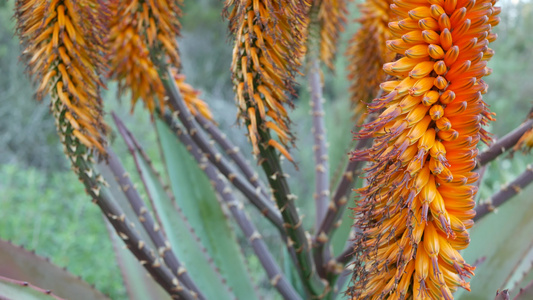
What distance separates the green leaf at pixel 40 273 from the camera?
2.65 ft

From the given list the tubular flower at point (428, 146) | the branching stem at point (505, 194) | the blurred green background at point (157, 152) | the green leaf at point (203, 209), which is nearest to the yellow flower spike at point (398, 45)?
the tubular flower at point (428, 146)

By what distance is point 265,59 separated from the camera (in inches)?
23.3

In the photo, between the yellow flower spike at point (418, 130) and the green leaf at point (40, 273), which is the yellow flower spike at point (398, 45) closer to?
the yellow flower spike at point (418, 130)

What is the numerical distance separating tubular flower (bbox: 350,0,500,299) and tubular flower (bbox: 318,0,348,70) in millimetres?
543

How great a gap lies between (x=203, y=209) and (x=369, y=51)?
0.55m

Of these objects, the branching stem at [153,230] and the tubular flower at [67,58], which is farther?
the branching stem at [153,230]

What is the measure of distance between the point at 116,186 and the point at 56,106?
45cm

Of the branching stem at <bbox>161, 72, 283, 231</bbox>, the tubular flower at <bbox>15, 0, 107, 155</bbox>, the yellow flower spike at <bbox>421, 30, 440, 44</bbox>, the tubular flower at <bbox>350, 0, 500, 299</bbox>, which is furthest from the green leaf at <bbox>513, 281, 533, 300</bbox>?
the tubular flower at <bbox>15, 0, 107, 155</bbox>

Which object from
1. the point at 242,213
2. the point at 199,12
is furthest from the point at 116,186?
the point at 199,12

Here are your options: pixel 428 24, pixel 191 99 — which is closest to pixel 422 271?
pixel 428 24

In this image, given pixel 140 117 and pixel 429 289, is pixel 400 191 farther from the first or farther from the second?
pixel 140 117

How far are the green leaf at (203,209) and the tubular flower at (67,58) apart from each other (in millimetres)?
483

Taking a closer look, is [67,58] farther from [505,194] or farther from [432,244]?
[505,194]

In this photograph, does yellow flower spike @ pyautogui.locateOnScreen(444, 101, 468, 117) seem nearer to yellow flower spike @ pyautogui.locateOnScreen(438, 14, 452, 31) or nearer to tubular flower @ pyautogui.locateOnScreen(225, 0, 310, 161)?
yellow flower spike @ pyautogui.locateOnScreen(438, 14, 452, 31)
